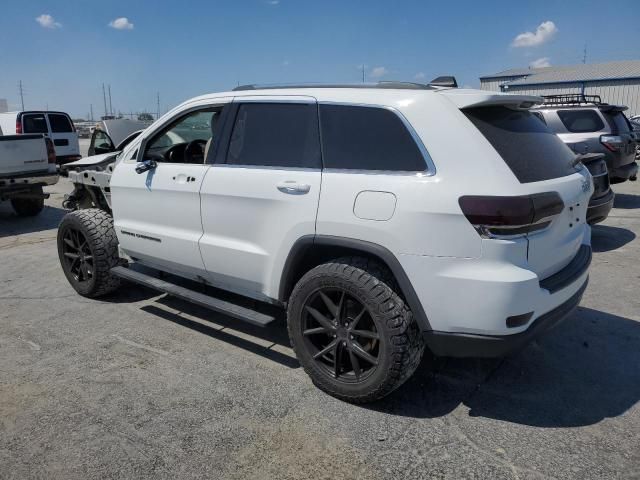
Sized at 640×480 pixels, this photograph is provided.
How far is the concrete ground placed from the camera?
268 cm

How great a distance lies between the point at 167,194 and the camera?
4.18 metres

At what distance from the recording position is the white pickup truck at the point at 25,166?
873 cm

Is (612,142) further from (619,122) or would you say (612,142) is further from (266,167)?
(266,167)

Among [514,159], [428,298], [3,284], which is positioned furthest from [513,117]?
[3,284]

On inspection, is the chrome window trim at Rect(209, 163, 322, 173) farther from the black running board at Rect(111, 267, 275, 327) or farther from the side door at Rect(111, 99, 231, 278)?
the black running board at Rect(111, 267, 275, 327)

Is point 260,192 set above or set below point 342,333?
above

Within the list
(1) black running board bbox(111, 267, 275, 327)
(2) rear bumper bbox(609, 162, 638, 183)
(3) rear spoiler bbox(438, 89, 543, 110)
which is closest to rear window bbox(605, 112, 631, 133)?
(2) rear bumper bbox(609, 162, 638, 183)

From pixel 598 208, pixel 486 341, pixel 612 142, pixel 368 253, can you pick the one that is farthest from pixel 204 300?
pixel 612 142

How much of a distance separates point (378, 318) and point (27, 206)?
920 cm

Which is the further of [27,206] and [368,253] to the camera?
[27,206]

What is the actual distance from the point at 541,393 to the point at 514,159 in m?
1.52

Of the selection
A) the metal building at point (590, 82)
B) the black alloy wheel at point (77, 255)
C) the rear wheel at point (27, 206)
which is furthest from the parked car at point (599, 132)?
the metal building at point (590, 82)

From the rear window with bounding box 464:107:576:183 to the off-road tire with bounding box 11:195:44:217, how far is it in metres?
9.19

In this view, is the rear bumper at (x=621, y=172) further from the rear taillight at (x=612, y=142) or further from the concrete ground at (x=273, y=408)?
the concrete ground at (x=273, y=408)
